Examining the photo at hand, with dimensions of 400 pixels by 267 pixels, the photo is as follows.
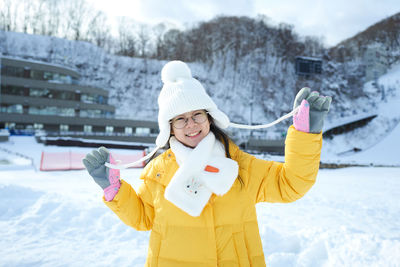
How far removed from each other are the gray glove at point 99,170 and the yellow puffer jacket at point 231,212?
11 centimetres

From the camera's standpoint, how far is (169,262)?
180 centimetres

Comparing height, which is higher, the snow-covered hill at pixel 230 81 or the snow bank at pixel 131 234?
the snow-covered hill at pixel 230 81

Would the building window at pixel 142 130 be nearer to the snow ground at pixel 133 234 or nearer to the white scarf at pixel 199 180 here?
the snow ground at pixel 133 234

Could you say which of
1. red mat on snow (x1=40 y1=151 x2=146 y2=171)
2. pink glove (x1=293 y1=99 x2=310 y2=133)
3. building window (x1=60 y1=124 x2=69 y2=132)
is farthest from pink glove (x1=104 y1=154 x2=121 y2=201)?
building window (x1=60 y1=124 x2=69 y2=132)

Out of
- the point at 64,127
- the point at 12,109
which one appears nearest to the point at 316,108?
the point at 64,127

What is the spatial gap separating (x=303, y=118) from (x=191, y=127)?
0.78m

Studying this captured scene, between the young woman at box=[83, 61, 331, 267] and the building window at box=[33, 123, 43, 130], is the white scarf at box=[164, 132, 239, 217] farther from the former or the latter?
the building window at box=[33, 123, 43, 130]

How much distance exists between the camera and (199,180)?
5.82ft

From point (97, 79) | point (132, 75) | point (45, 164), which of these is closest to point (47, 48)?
point (97, 79)

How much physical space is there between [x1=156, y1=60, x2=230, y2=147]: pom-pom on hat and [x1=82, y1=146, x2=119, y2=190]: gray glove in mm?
440

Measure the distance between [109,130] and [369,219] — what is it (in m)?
34.6

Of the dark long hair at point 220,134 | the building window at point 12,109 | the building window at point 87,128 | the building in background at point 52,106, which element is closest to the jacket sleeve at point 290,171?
the dark long hair at point 220,134

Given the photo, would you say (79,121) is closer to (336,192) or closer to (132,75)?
(132,75)

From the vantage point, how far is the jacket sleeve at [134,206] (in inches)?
78.6
